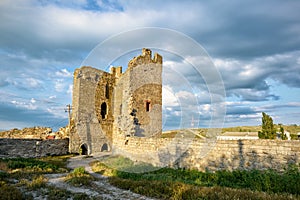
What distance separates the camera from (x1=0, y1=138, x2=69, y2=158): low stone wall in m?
16.0

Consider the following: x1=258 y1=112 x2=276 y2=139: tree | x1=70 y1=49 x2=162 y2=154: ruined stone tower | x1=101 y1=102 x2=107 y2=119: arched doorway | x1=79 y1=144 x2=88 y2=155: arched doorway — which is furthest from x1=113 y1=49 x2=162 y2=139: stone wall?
x1=258 y1=112 x2=276 y2=139: tree

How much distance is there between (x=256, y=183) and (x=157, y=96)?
15.5m

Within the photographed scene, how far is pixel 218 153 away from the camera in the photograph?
914 cm

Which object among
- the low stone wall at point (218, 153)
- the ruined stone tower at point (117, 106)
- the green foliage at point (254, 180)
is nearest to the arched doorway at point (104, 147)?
the ruined stone tower at point (117, 106)

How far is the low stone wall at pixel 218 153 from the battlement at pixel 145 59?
332 inches

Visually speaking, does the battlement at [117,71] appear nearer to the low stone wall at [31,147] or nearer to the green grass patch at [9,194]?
the low stone wall at [31,147]

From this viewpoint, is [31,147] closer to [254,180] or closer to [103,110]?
[103,110]

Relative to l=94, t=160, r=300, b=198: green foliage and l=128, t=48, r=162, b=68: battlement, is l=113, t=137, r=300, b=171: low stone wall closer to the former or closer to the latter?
l=94, t=160, r=300, b=198: green foliage

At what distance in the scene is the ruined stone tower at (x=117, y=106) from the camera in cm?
1934

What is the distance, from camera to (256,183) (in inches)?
259

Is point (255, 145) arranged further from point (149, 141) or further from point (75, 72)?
point (75, 72)

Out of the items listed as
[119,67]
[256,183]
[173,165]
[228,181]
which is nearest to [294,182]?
[256,183]

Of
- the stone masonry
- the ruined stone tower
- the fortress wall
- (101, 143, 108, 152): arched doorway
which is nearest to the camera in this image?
the stone masonry

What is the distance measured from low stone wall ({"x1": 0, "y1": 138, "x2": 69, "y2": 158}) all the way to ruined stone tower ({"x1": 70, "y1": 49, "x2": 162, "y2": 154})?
1.01m
